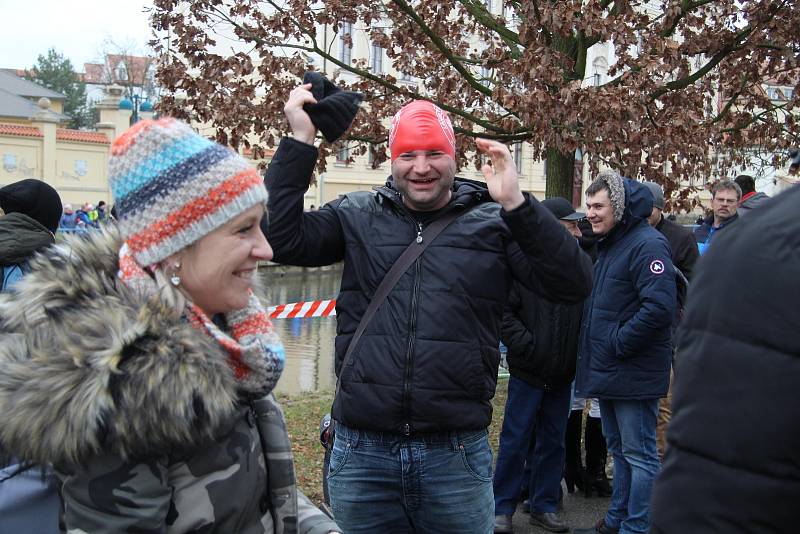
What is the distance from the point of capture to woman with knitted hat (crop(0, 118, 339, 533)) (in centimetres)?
171

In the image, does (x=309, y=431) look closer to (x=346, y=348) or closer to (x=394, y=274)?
(x=346, y=348)

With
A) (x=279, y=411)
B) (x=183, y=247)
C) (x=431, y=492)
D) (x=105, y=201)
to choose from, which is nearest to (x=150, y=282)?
(x=183, y=247)

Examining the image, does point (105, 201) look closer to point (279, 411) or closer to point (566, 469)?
point (566, 469)

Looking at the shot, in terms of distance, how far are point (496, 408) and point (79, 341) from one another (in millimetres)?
6979

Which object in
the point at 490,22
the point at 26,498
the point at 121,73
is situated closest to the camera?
the point at 26,498

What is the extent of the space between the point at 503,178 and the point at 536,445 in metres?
3.10

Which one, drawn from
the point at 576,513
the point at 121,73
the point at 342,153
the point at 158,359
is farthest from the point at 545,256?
the point at 121,73

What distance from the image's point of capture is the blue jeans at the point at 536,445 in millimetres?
5492

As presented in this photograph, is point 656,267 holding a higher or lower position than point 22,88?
lower

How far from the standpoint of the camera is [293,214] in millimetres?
3275

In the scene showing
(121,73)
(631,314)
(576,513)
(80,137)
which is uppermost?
(121,73)

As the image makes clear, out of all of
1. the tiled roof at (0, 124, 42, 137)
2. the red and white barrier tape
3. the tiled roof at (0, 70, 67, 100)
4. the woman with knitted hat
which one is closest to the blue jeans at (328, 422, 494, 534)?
the woman with knitted hat

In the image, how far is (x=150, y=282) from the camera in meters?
1.96

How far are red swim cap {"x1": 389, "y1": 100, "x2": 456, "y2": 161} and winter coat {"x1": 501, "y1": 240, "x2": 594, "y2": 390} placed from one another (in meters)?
2.25
